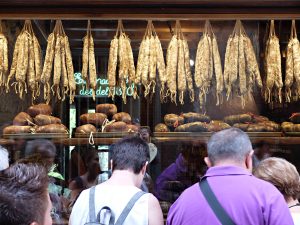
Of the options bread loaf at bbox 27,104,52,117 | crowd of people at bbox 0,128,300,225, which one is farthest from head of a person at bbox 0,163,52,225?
bread loaf at bbox 27,104,52,117

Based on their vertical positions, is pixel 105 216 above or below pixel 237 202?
below

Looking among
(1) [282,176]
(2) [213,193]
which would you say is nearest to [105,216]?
(2) [213,193]

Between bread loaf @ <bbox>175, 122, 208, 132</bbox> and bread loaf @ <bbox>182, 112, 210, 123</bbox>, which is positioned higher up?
bread loaf @ <bbox>182, 112, 210, 123</bbox>

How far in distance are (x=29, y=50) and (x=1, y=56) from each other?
0.82 feet

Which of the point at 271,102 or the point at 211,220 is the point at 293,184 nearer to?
Answer: the point at 211,220

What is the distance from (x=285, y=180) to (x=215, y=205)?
55 cm

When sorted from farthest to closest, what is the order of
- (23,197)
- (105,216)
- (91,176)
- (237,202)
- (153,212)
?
(91,176), (153,212), (105,216), (237,202), (23,197)

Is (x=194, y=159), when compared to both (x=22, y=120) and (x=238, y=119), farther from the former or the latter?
(x=22, y=120)

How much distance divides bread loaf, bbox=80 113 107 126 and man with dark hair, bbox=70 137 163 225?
1.92 m

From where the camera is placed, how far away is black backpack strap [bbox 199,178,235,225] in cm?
259

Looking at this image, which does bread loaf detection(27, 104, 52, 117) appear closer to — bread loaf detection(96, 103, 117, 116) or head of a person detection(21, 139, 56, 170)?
head of a person detection(21, 139, 56, 170)

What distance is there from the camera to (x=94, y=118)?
5.11 meters

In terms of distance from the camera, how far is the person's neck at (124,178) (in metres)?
3.00

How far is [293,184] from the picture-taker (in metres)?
2.94
